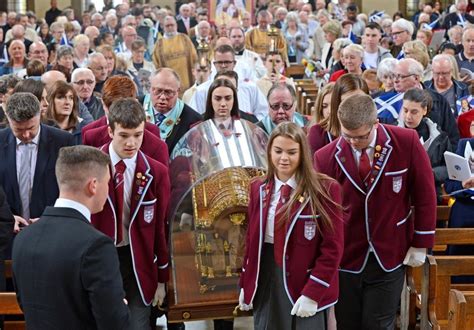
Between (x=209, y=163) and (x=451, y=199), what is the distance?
2675 mm

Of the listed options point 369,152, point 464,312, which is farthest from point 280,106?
point 464,312

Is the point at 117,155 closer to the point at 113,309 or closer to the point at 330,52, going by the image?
the point at 113,309

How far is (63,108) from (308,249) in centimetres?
302

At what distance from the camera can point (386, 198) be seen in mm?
5594

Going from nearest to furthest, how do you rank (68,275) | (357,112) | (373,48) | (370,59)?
(68,275) < (357,112) < (370,59) < (373,48)

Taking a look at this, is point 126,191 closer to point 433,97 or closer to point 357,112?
point 357,112

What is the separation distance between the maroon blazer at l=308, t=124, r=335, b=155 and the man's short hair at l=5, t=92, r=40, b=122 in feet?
6.01

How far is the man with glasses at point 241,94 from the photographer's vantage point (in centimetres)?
919

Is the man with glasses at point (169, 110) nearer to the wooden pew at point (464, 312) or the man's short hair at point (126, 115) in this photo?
the man's short hair at point (126, 115)

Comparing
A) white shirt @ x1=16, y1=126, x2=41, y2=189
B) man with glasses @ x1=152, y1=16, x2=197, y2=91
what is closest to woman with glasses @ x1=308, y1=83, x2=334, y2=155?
white shirt @ x1=16, y1=126, x2=41, y2=189

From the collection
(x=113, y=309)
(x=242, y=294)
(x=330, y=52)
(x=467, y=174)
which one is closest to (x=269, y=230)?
(x=242, y=294)

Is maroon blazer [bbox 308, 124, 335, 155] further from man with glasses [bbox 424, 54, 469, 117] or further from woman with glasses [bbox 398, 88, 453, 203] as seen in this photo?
man with glasses [bbox 424, 54, 469, 117]

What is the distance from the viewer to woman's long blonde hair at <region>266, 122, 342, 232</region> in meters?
5.07

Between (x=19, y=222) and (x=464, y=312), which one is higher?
(x=19, y=222)
